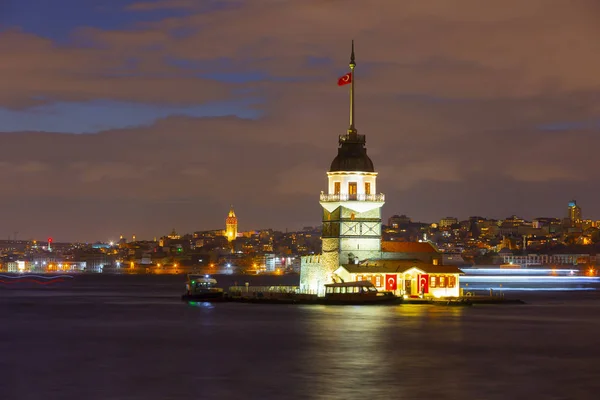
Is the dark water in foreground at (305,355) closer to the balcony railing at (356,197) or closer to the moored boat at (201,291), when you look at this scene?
the balcony railing at (356,197)

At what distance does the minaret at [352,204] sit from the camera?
84000 millimetres

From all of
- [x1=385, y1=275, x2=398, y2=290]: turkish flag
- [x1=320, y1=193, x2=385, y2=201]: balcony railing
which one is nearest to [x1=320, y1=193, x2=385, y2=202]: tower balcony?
[x1=320, y1=193, x2=385, y2=201]: balcony railing

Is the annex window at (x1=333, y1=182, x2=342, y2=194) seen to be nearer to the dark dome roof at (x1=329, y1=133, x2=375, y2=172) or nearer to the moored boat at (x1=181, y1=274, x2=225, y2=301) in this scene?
the dark dome roof at (x1=329, y1=133, x2=375, y2=172)

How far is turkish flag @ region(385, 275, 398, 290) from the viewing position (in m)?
84.9

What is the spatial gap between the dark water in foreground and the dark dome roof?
10520 mm

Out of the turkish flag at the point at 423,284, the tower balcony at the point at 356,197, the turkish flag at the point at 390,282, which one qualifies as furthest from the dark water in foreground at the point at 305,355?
the tower balcony at the point at 356,197

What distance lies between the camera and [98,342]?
59.4 meters

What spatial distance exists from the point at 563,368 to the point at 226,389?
1540 centimetres

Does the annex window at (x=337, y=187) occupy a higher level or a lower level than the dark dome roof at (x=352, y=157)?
lower

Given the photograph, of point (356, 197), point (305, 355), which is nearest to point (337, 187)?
point (356, 197)

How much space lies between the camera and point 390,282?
8519cm

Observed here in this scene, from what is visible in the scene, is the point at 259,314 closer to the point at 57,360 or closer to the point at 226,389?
the point at 57,360

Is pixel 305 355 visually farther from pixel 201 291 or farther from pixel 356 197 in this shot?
pixel 201 291

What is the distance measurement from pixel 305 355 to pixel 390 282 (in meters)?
33.6
